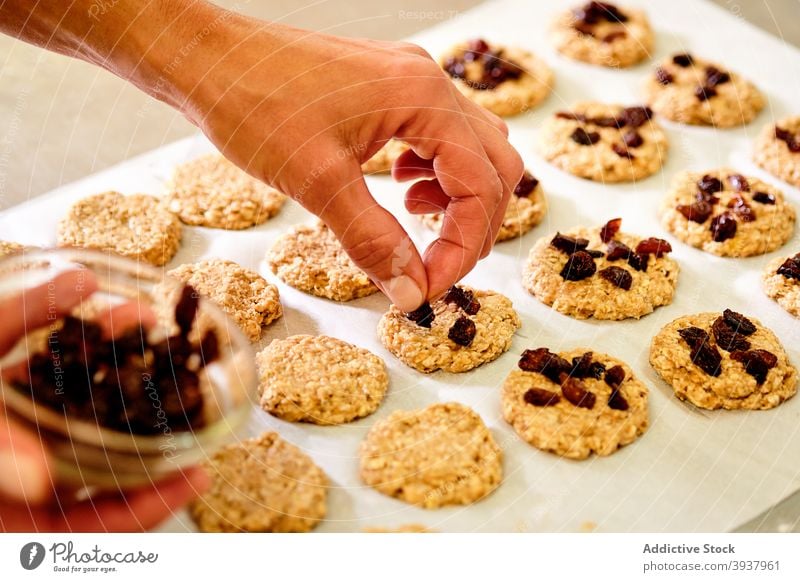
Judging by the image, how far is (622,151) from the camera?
2.48m

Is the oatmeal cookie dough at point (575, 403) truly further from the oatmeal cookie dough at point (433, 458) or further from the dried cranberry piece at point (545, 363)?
the oatmeal cookie dough at point (433, 458)

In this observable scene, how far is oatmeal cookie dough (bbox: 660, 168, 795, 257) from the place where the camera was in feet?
7.33

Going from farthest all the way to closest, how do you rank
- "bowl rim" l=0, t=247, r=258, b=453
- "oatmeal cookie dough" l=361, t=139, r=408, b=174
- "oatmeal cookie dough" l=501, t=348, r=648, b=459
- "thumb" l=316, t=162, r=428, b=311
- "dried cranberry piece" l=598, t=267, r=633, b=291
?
"oatmeal cookie dough" l=361, t=139, r=408, b=174, "dried cranberry piece" l=598, t=267, r=633, b=291, "oatmeal cookie dough" l=501, t=348, r=648, b=459, "thumb" l=316, t=162, r=428, b=311, "bowl rim" l=0, t=247, r=258, b=453

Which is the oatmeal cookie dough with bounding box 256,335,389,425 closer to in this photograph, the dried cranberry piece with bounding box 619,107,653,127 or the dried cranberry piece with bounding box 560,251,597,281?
the dried cranberry piece with bounding box 560,251,597,281

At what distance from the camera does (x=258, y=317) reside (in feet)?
6.44

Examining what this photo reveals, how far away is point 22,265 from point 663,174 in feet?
5.95

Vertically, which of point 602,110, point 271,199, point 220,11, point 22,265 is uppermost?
point 220,11

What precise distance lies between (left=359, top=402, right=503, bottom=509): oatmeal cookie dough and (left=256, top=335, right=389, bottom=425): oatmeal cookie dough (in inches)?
3.3

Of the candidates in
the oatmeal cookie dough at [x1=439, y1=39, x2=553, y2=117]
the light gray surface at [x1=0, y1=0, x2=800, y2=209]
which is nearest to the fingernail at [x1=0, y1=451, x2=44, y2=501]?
the light gray surface at [x1=0, y1=0, x2=800, y2=209]

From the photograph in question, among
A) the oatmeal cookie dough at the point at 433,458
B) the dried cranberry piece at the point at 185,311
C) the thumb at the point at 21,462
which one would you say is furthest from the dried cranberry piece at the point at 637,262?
the thumb at the point at 21,462

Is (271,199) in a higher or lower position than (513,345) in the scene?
higher
